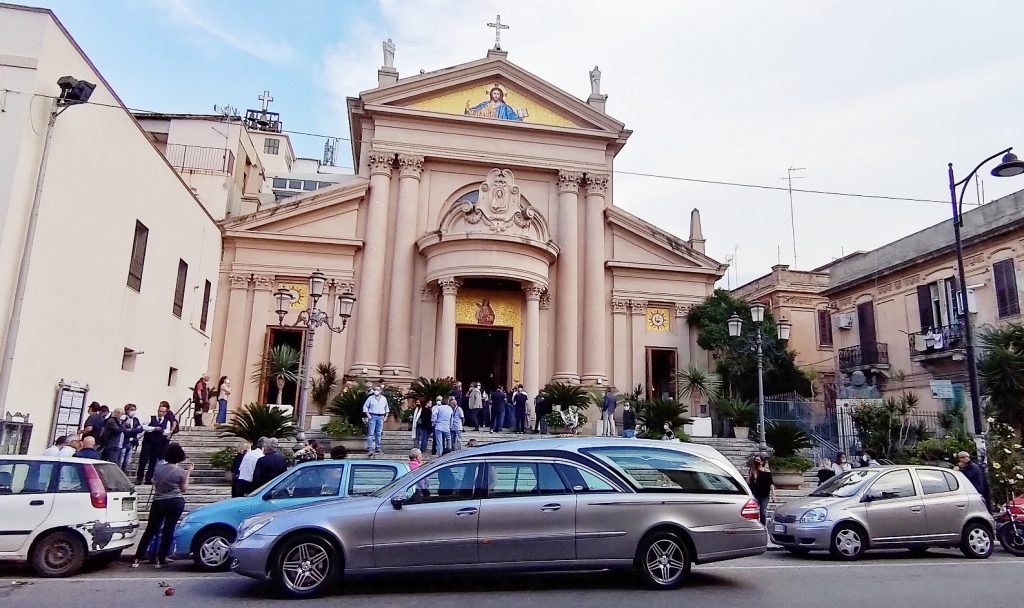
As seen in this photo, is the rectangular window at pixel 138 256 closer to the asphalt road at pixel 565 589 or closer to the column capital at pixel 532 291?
the asphalt road at pixel 565 589

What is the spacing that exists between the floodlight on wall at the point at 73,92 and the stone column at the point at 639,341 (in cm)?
1843

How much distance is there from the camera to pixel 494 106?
25906 mm

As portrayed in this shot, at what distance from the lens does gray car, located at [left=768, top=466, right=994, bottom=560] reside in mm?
9867

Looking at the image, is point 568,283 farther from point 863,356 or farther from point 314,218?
point 863,356

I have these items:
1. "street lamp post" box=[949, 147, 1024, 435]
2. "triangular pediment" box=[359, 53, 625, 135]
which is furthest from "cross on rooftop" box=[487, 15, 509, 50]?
"street lamp post" box=[949, 147, 1024, 435]

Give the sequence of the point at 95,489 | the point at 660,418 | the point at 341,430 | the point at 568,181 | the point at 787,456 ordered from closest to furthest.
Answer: the point at 95,489
the point at 787,456
the point at 341,430
the point at 660,418
the point at 568,181

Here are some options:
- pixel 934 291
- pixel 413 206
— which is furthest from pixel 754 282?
pixel 413 206

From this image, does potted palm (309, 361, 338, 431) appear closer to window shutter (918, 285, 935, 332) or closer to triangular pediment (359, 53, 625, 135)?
triangular pediment (359, 53, 625, 135)

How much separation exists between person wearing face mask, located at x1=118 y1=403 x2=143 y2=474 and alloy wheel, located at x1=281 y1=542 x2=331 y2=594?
26.7 ft

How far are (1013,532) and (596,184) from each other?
58.3 feet

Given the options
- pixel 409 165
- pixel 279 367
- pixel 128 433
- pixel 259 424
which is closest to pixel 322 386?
pixel 279 367

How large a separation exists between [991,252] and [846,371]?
800 cm

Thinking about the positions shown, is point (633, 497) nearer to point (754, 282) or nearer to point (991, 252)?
point (991, 252)

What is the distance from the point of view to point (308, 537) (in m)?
6.80
